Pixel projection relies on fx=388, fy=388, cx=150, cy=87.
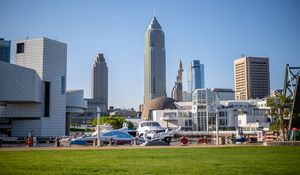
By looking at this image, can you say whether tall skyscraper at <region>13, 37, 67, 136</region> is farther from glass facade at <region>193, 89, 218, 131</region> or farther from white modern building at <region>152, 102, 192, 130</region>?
white modern building at <region>152, 102, 192, 130</region>

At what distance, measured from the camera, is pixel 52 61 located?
353 ft

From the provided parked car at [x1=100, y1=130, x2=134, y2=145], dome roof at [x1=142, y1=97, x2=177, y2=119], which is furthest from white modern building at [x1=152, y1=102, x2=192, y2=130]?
parked car at [x1=100, y1=130, x2=134, y2=145]

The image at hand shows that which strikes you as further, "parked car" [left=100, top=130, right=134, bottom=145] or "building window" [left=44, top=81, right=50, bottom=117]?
"building window" [left=44, top=81, right=50, bottom=117]

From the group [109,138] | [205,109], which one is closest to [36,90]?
[109,138]

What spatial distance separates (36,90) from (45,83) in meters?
5.60

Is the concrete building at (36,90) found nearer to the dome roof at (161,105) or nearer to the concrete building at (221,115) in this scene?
the concrete building at (221,115)

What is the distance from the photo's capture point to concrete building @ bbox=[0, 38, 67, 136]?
330 feet

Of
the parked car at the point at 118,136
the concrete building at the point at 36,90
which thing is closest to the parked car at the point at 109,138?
the parked car at the point at 118,136

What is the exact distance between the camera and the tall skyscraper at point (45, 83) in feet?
344

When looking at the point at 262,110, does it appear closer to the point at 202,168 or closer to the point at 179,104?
the point at 179,104

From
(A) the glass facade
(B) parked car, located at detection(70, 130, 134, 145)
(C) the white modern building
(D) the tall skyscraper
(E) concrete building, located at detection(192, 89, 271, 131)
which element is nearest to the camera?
(B) parked car, located at detection(70, 130, 134, 145)

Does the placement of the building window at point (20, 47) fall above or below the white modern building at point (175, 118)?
above

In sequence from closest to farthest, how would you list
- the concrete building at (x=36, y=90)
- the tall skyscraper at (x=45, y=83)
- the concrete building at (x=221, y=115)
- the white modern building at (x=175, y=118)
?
the concrete building at (x=36, y=90) < the tall skyscraper at (x=45, y=83) < the concrete building at (x=221, y=115) < the white modern building at (x=175, y=118)

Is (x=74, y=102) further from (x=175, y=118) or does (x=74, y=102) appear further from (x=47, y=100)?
(x=175, y=118)
